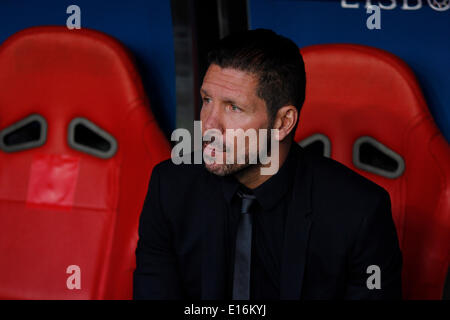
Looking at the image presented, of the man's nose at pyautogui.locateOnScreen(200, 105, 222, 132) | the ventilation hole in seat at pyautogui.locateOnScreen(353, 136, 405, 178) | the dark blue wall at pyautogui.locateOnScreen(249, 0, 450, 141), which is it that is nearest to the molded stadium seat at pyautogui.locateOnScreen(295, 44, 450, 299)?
the ventilation hole in seat at pyautogui.locateOnScreen(353, 136, 405, 178)

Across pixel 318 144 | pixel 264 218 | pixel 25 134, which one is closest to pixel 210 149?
pixel 264 218

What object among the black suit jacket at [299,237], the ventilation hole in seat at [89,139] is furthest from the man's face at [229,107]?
the ventilation hole in seat at [89,139]

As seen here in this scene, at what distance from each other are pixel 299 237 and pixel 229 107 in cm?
25

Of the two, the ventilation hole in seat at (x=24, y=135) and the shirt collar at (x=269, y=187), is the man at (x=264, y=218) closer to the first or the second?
the shirt collar at (x=269, y=187)

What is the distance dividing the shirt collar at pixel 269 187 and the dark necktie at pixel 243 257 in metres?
0.03

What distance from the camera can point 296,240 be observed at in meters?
1.05

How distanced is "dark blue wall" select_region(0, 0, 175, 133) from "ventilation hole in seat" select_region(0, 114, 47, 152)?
317 mm

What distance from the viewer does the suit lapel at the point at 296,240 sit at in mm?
1030

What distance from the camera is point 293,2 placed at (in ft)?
5.23

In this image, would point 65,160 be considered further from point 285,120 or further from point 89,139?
point 285,120

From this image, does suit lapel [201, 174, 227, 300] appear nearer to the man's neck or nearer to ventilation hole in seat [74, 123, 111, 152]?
the man's neck
